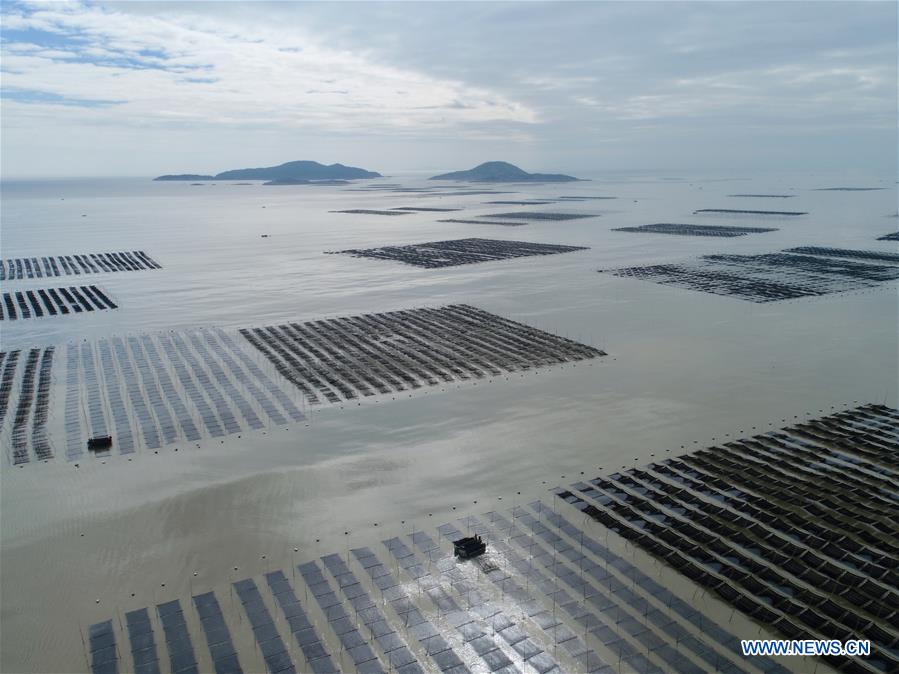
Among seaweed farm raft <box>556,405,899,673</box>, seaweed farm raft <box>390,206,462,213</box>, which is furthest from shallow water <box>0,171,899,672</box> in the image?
seaweed farm raft <box>390,206,462,213</box>

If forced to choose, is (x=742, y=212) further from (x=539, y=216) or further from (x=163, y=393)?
(x=163, y=393)

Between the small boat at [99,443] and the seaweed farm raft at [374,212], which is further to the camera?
the seaweed farm raft at [374,212]

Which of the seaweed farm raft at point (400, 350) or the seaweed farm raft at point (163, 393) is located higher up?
the seaweed farm raft at point (400, 350)

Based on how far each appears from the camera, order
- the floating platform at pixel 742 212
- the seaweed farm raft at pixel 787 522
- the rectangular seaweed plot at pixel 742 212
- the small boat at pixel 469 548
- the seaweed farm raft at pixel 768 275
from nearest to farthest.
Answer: the seaweed farm raft at pixel 787 522
the small boat at pixel 469 548
the seaweed farm raft at pixel 768 275
the floating platform at pixel 742 212
the rectangular seaweed plot at pixel 742 212

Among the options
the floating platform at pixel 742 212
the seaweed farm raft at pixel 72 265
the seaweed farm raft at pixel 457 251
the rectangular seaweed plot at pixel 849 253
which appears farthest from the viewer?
the floating platform at pixel 742 212

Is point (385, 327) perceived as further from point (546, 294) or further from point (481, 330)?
point (546, 294)

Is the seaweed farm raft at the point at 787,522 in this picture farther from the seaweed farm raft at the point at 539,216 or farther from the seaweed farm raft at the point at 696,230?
the seaweed farm raft at the point at 539,216

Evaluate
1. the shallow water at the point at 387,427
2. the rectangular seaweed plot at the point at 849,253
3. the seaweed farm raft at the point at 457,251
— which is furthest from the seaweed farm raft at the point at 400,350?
the rectangular seaweed plot at the point at 849,253
